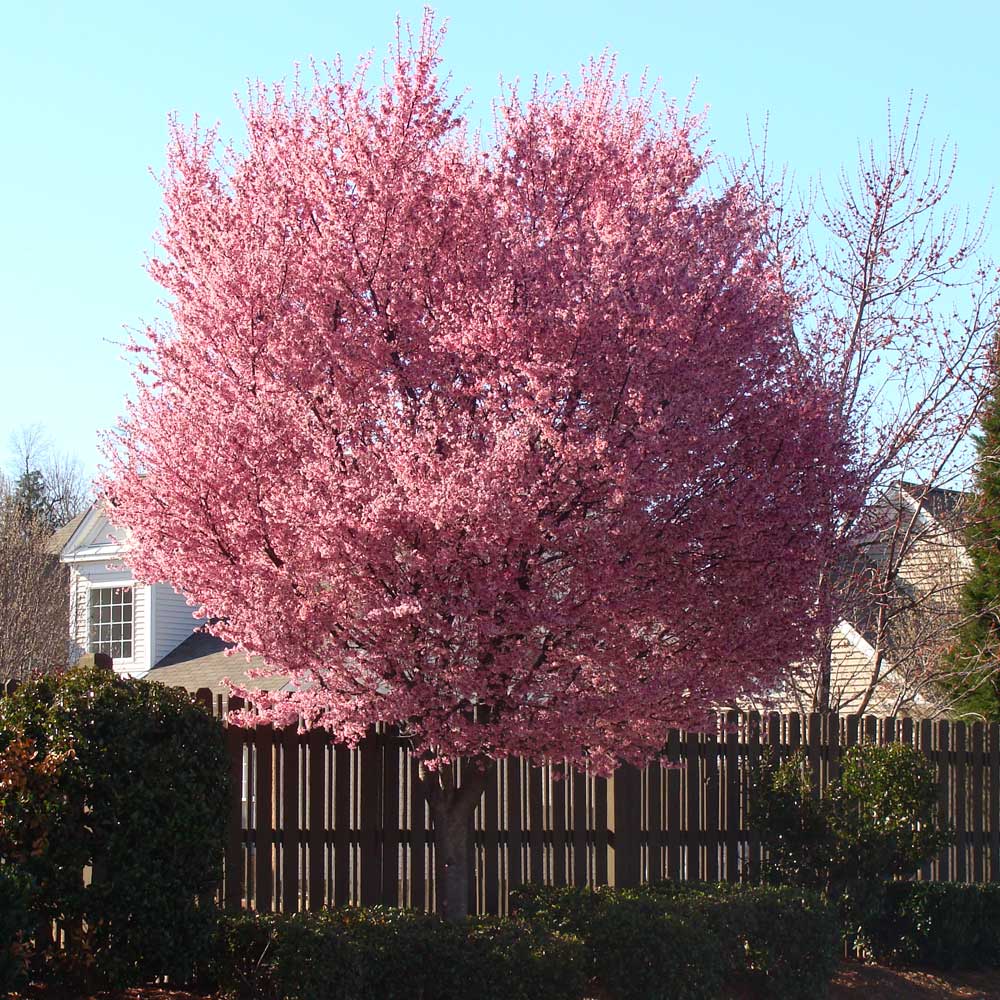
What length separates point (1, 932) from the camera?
22.2 ft

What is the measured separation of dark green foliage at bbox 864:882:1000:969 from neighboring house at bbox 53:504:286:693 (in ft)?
45.3

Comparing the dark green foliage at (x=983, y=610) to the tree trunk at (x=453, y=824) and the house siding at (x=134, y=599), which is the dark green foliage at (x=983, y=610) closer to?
the tree trunk at (x=453, y=824)

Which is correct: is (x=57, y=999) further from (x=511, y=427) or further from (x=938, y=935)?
(x=938, y=935)

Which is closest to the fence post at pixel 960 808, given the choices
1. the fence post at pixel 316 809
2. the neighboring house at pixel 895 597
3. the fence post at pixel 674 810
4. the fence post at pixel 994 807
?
the fence post at pixel 994 807

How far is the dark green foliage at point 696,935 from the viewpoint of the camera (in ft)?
28.1

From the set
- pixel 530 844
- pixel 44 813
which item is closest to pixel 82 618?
pixel 530 844

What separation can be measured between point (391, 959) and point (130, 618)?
1806 cm

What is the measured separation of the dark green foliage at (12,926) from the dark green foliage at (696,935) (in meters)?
Result: 3.12

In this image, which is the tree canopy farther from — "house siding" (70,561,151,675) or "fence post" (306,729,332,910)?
"house siding" (70,561,151,675)

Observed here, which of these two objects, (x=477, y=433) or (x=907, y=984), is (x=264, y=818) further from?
(x=907, y=984)

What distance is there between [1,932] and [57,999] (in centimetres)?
137

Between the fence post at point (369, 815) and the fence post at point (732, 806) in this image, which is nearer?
the fence post at point (369, 815)

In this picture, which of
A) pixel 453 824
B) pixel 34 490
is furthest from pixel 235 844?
pixel 34 490

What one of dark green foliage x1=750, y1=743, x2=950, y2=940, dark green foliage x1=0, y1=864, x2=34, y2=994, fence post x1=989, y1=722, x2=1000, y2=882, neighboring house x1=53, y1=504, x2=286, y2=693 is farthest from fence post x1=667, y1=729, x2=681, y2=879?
neighboring house x1=53, y1=504, x2=286, y2=693
